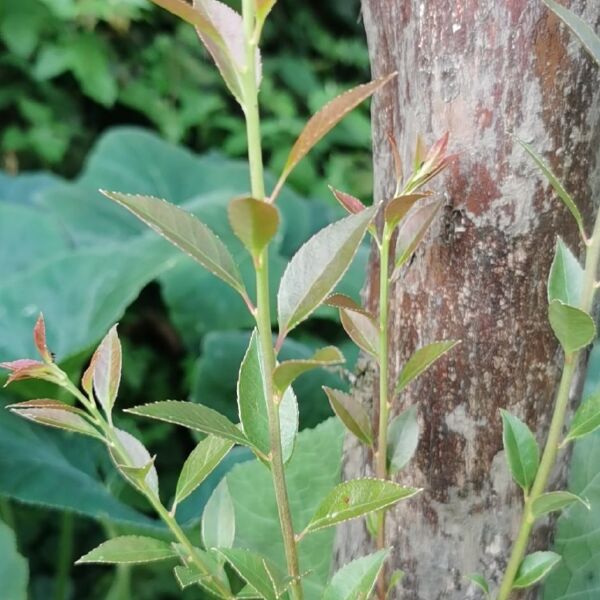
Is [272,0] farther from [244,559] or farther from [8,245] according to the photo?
[8,245]

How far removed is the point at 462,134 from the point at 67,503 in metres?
0.43

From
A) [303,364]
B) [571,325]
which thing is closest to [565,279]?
[571,325]

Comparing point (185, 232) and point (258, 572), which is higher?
point (185, 232)

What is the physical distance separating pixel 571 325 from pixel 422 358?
0.21 ft

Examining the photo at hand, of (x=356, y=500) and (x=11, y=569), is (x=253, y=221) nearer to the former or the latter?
(x=356, y=500)

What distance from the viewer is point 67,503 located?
61 cm

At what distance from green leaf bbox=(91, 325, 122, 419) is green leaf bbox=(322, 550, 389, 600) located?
12 cm

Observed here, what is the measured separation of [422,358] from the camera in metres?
0.34

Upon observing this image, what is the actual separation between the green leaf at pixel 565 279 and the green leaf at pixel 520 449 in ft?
0.19

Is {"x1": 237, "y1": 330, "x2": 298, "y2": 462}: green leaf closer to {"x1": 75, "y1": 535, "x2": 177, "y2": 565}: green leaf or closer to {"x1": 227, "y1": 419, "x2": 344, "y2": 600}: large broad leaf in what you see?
{"x1": 75, "y1": 535, "x2": 177, "y2": 565}: green leaf

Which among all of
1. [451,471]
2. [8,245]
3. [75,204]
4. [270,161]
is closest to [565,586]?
[451,471]

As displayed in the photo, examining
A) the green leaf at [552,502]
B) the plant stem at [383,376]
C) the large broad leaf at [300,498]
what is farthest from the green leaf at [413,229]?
the large broad leaf at [300,498]

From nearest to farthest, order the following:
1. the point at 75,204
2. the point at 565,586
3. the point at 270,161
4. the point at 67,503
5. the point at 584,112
→ 1. the point at 584,112
2. the point at 565,586
3. the point at 67,503
4. the point at 75,204
5. the point at 270,161

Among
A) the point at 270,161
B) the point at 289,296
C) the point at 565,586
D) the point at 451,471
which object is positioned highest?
the point at 270,161
